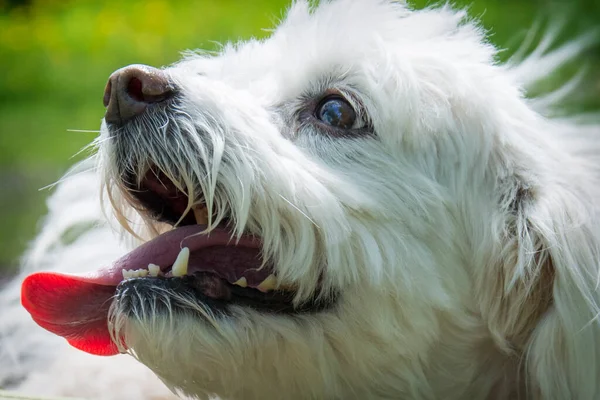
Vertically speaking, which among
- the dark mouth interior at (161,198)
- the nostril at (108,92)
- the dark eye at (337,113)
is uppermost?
the dark eye at (337,113)

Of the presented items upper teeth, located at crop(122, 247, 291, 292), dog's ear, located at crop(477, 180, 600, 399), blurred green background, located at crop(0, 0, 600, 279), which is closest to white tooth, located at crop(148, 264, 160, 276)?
upper teeth, located at crop(122, 247, 291, 292)

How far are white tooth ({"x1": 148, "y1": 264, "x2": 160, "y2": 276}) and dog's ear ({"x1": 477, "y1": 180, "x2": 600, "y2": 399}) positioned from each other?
0.93m

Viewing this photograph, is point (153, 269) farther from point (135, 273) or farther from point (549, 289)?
point (549, 289)

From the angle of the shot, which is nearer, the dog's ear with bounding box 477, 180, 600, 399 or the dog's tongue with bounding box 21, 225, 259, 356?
the dog's ear with bounding box 477, 180, 600, 399

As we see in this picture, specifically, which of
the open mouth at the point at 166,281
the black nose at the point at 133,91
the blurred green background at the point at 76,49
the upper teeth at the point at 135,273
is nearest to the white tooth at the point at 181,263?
the open mouth at the point at 166,281

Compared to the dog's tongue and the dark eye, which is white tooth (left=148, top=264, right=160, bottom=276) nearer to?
the dog's tongue

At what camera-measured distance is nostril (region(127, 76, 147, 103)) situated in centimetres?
255

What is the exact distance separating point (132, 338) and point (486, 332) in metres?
1.04

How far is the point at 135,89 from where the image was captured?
2609 millimetres

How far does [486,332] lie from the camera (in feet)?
8.87

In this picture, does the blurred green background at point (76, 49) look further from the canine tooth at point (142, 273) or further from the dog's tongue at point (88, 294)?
the canine tooth at point (142, 273)

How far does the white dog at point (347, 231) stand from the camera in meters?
2.48

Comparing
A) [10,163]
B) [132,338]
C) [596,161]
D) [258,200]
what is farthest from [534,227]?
[10,163]

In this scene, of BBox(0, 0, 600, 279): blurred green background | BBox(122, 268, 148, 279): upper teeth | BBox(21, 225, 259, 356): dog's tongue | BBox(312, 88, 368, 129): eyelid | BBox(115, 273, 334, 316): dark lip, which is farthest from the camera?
BBox(0, 0, 600, 279): blurred green background
